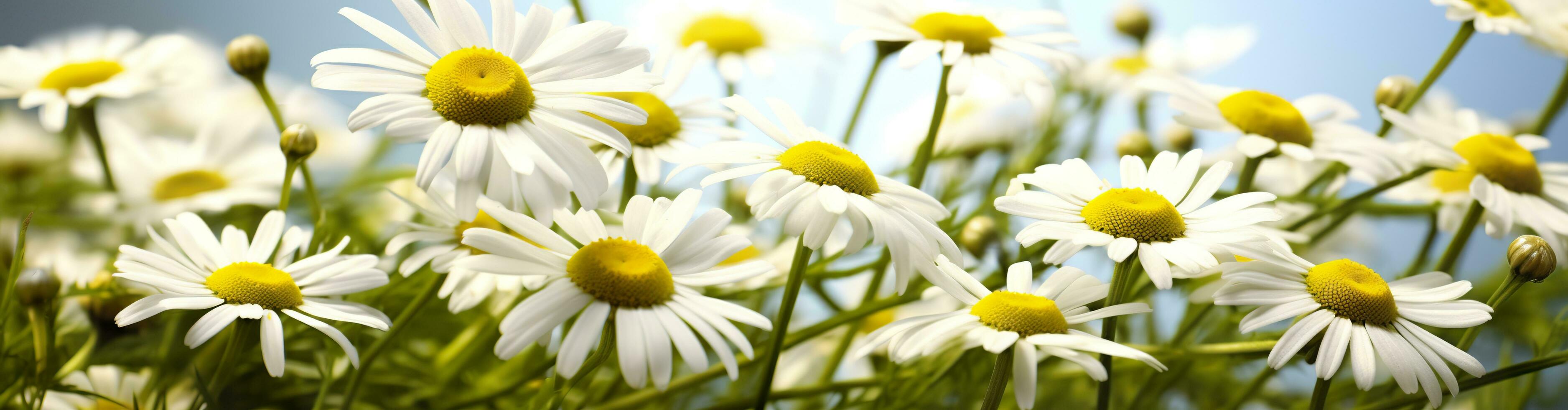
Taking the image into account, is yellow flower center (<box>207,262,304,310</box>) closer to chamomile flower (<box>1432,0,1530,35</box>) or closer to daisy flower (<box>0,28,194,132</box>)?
daisy flower (<box>0,28,194,132</box>)

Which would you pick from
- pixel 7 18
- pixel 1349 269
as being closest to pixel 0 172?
pixel 7 18

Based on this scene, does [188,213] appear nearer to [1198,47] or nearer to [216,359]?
[216,359]

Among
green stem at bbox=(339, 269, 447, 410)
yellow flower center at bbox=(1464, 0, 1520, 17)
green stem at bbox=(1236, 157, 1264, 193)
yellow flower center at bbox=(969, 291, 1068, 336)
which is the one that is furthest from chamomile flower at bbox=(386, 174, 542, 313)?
yellow flower center at bbox=(1464, 0, 1520, 17)

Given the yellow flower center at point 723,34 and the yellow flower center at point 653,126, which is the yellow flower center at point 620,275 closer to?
the yellow flower center at point 653,126

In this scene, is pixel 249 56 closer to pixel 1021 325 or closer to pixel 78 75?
pixel 78 75

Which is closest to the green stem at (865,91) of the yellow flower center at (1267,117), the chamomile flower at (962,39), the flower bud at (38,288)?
the chamomile flower at (962,39)

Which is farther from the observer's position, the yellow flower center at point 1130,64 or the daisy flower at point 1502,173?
the yellow flower center at point 1130,64

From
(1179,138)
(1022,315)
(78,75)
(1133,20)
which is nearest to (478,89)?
(1022,315)
